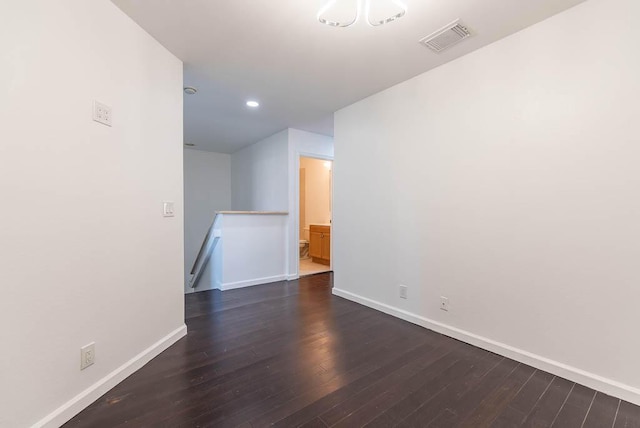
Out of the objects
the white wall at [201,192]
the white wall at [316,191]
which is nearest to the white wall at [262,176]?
the white wall at [201,192]

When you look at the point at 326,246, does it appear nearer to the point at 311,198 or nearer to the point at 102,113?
the point at 311,198

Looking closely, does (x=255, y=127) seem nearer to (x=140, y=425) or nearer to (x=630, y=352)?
(x=140, y=425)

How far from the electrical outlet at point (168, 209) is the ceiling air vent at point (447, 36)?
2459mm

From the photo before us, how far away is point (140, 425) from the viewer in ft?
4.61

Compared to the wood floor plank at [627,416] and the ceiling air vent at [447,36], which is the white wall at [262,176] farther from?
the wood floor plank at [627,416]

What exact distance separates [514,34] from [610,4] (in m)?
0.50

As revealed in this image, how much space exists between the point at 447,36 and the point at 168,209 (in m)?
2.64

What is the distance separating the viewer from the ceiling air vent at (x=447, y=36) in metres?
1.99

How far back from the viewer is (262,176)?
5.21m

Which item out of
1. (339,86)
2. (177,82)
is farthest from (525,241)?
(177,82)

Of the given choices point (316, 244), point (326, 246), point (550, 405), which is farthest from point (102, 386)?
point (316, 244)

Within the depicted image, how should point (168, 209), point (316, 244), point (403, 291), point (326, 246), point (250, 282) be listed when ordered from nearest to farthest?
point (168, 209) → point (403, 291) → point (250, 282) → point (326, 246) → point (316, 244)

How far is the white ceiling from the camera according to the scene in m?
1.80

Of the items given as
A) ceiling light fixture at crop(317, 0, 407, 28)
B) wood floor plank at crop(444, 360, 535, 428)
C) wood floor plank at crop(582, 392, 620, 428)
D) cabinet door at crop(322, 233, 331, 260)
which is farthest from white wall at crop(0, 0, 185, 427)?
cabinet door at crop(322, 233, 331, 260)
